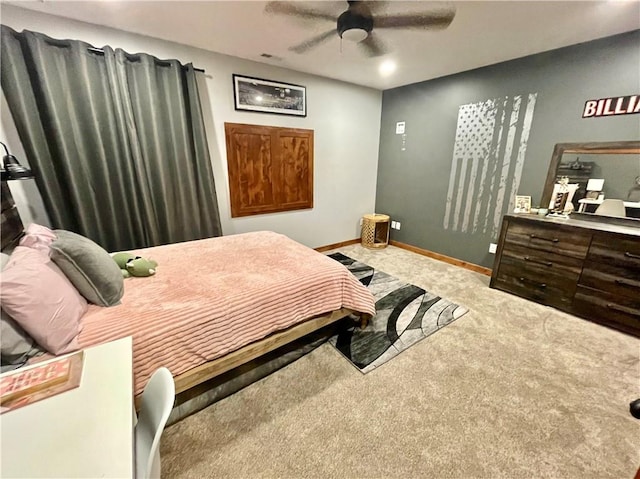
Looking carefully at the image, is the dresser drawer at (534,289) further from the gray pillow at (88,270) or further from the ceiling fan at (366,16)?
the gray pillow at (88,270)

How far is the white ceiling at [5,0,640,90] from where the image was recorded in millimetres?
1889

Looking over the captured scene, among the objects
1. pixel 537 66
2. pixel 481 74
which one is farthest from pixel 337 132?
pixel 537 66

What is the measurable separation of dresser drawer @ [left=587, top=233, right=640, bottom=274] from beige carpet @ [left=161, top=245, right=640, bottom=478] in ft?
2.07

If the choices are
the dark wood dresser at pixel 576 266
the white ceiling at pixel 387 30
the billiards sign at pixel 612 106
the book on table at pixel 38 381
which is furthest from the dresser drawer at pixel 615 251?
the book on table at pixel 38 381

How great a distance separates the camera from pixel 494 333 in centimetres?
227

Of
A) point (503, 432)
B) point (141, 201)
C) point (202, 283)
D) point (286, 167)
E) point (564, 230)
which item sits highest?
point (286, 167)

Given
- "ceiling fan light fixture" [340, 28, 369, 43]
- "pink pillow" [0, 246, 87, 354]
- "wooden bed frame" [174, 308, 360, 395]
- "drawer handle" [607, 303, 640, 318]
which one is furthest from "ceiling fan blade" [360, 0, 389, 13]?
"drawer handle" [607, 303, 640, 318]

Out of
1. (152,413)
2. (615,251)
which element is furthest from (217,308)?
(615,251)

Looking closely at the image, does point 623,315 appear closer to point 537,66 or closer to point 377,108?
point 537,66

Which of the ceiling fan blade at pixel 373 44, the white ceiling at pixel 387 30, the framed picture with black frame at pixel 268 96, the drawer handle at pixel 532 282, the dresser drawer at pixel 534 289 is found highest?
the white ceiling at pixel 387 30

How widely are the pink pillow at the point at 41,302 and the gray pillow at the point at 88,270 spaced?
0.22 feet

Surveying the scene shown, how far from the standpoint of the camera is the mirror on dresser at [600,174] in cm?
236

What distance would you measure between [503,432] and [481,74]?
3540mm

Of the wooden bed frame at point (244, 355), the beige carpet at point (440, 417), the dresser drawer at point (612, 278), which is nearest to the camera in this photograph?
the beige carpet at point (440, 417)
